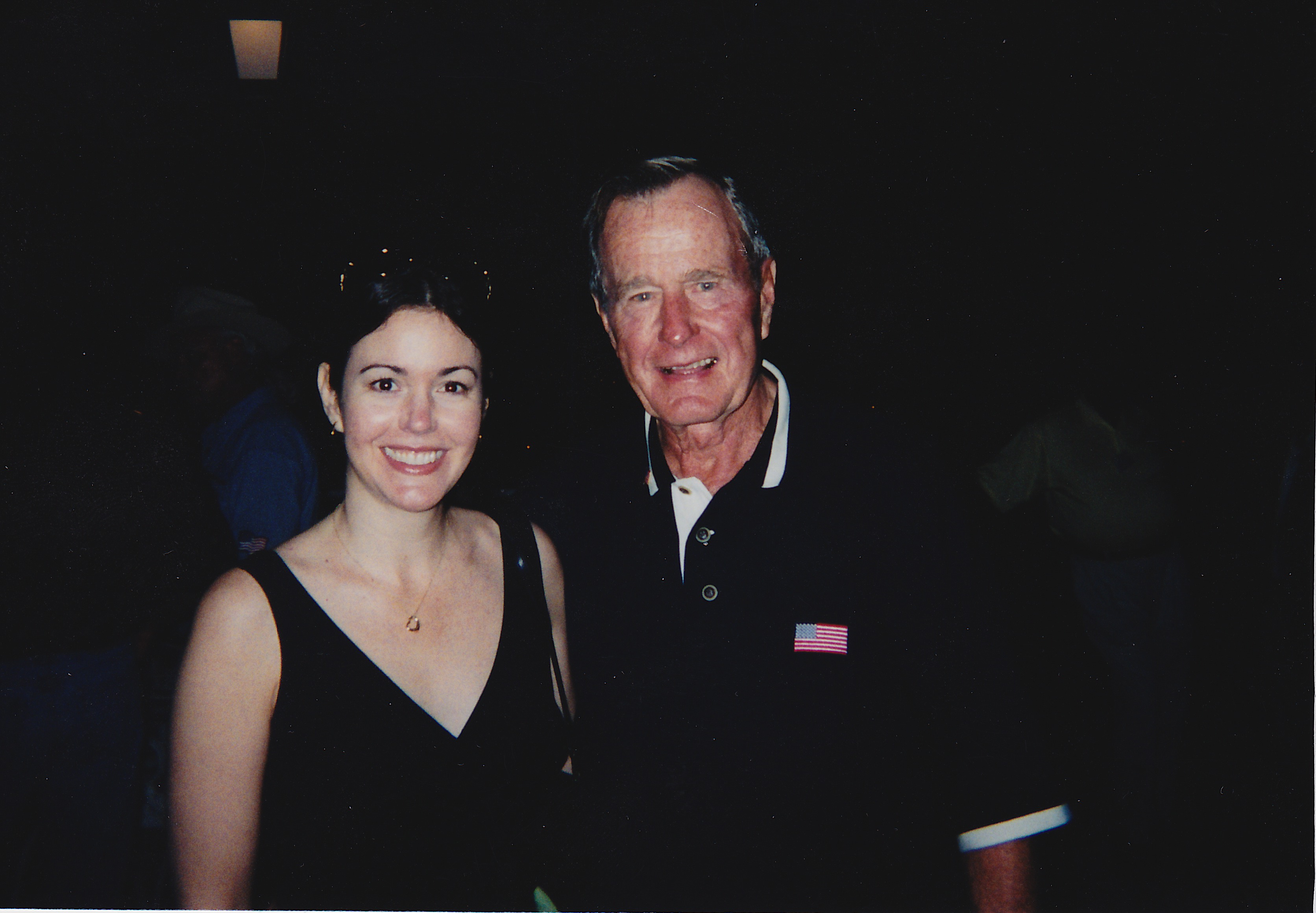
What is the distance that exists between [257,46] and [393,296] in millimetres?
1179

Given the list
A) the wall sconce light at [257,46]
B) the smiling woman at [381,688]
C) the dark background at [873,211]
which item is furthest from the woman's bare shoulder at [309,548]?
the wall sconce light at [257,46]

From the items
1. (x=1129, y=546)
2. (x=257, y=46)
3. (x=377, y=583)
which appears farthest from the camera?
(x=1129, y=546)

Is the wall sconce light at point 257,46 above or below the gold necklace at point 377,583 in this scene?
above

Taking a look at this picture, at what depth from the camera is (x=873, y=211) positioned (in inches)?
121

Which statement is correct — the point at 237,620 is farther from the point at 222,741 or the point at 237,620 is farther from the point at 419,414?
the point at 419,414

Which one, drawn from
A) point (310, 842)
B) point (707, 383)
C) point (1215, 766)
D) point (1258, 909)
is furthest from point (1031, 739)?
point (1215, 766)

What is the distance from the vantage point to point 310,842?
134 centimetres

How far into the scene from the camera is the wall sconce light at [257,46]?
1.90 m

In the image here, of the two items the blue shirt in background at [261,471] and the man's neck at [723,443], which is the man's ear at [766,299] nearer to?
the man's neck at [723,443]

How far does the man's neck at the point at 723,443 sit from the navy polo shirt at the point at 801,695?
3.8 inches

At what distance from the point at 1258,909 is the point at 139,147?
12.2 feet

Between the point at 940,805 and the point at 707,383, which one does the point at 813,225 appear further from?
the point at 940,805

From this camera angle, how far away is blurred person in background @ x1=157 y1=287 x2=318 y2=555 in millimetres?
2205

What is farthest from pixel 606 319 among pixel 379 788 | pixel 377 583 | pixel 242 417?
pixel 242 417
